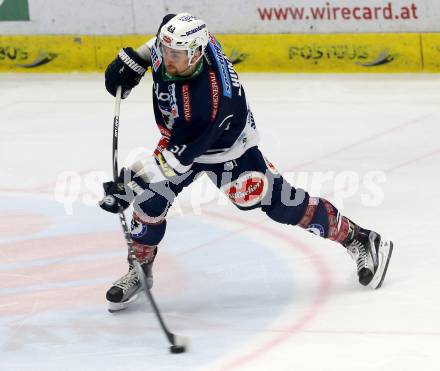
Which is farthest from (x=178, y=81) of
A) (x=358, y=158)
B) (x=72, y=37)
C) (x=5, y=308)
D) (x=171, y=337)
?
(x=72, y=37)

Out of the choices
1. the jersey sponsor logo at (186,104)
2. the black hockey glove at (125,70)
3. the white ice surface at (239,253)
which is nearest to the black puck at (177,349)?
the white ice surface at (239,253)

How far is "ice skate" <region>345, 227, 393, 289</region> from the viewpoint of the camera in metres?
4.76

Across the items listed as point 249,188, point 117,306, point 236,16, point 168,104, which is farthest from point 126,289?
point 236,16

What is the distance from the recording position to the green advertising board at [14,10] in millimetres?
9930

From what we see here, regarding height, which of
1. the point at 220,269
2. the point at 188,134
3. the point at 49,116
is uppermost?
the point at 188,134

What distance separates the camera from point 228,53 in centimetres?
948

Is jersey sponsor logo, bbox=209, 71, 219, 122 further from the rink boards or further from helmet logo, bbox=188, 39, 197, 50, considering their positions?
the rink boards

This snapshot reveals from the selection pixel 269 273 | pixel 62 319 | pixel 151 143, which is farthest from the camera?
pixel 151 143

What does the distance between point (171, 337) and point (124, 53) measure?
4.14 ft

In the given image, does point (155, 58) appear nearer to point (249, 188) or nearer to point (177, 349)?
point (249, 188)

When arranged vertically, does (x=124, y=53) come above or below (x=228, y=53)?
above

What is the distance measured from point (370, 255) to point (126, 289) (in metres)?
1.04

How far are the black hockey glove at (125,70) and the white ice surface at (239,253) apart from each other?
2.94ft

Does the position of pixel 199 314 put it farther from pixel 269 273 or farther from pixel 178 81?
pixel 178 81
